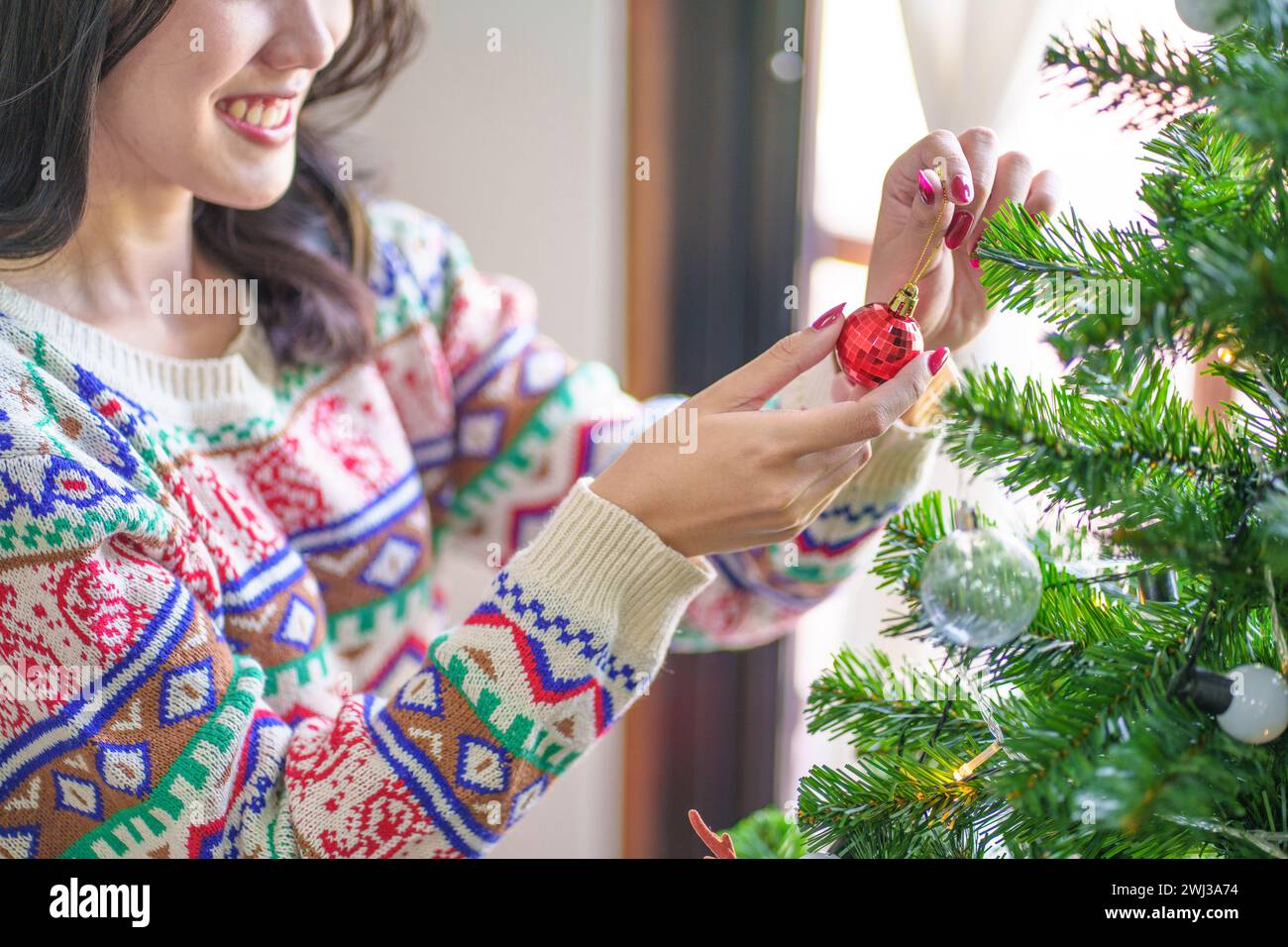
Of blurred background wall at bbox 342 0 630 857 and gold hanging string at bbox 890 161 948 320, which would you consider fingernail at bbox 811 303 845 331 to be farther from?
blurred background wall at bbox 342 0 630 857

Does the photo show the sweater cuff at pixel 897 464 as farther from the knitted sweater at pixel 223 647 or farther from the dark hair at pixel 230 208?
the dark hair at pixel 230 208

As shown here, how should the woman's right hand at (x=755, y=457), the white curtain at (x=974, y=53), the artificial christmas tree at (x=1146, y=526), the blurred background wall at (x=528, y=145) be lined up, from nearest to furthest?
1. the artificial christmas tree at (x=1146, y=526)
2. the woman's right hand at (x=755, y=457)
3. the white curtain at (x=974, y=53)
4. the blurred background wall at (x=528, y=145)

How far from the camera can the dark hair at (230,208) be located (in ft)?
2.20

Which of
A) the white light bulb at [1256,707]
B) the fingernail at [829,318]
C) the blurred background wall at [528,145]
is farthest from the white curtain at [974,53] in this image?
the white light bulb at [1256,707]

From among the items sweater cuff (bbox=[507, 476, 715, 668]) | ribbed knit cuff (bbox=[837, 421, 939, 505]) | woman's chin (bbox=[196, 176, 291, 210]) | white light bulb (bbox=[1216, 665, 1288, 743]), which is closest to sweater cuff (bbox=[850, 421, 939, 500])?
ribbed knit cuff (bbox=[837, 421, 939, 505])

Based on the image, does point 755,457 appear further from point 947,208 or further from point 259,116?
point 259,116

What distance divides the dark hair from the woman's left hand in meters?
0.46

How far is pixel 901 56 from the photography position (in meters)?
1.09

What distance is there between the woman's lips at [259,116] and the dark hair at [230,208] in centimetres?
7

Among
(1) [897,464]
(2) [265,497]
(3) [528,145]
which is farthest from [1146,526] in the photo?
(3) [528,145]

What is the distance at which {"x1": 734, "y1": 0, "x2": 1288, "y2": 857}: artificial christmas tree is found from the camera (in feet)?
1.28
